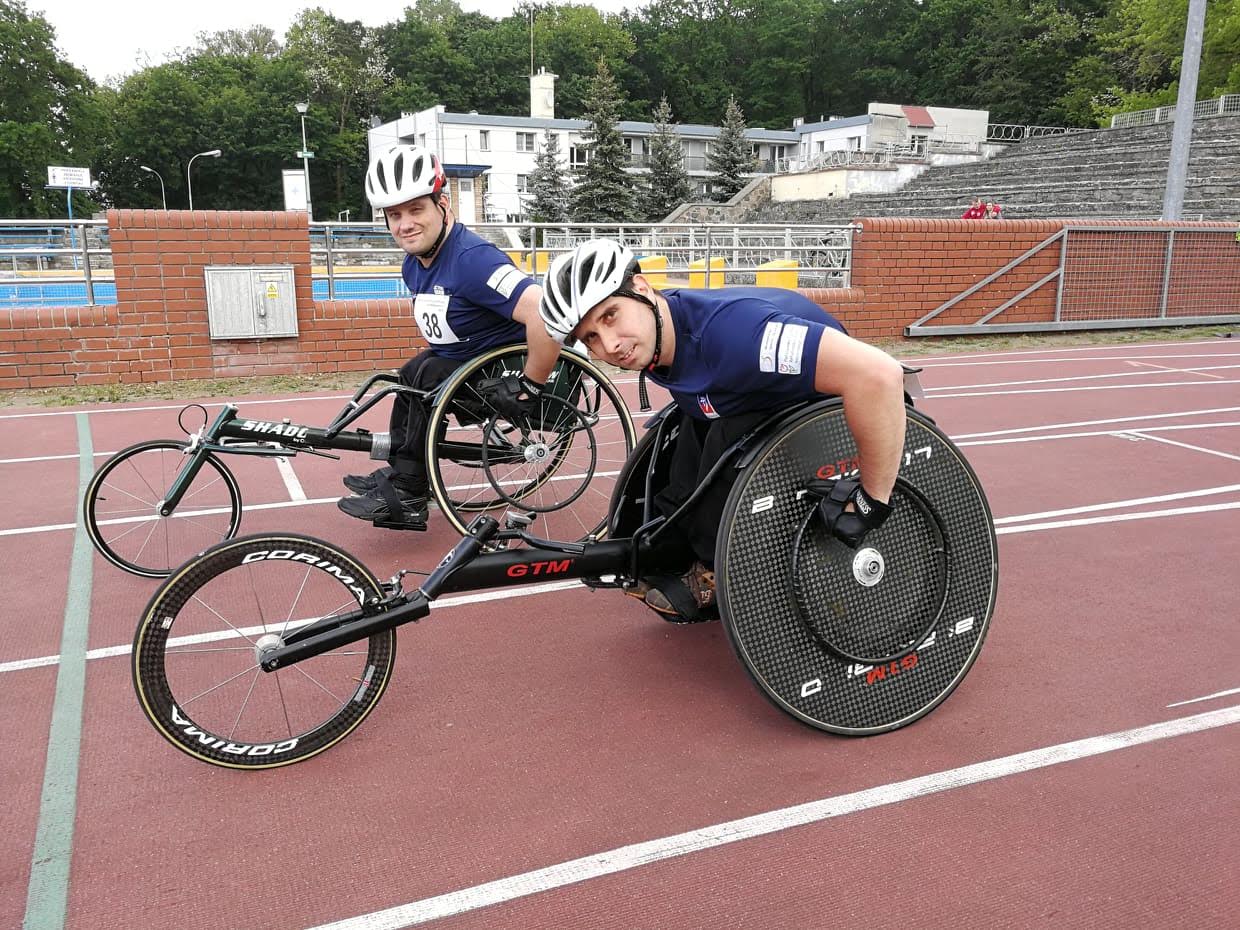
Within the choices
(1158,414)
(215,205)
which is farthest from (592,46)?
(1158,414)

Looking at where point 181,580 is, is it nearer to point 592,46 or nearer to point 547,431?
point 547,431

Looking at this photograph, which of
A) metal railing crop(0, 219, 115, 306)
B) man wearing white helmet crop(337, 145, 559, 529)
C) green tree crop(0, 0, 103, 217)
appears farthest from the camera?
green tree crop(0, 0, 103, 217)

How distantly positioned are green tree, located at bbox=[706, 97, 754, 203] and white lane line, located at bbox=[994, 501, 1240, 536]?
44387mm

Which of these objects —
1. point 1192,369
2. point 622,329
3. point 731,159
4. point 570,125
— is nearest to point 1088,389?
point 1192,369

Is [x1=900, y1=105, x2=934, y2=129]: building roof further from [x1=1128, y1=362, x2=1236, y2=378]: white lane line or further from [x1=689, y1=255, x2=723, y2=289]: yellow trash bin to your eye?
[x1=1128, y1=362, x2=1236, y2=378]: white lane line

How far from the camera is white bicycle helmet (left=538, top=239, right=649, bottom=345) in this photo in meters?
2.89

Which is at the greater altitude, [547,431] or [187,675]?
[547,431]

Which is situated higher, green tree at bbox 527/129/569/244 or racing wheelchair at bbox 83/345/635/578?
green tree at bbox 527/129/569/244

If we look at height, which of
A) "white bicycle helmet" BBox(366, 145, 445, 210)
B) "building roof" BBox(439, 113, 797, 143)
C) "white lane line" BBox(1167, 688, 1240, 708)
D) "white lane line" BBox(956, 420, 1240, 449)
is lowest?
"white lane line" BBox(1167, 688, 1240, 708)

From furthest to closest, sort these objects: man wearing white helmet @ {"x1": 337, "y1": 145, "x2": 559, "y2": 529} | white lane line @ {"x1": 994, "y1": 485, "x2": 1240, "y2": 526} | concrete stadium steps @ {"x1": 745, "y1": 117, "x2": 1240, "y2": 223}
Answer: concrete stadium steps @ {"x1": 745, "y1": 117, "x2": 1240, "y2": 223}
white lane line @ {"x1": 994, "y1": 485, "x2": 1240, "y2": 526}
man wearing white helmet @ {"x1": 337, "y1": 145, "x2": 559, "y2": 529}

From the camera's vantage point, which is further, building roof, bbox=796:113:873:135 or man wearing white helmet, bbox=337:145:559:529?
building roof, bbox=796:113:873:135

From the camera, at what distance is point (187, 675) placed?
3180 mm

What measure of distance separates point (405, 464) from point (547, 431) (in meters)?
0.72

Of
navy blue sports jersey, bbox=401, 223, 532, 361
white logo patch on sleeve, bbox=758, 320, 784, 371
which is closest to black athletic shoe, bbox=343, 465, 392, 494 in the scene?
navy blue sports jersey, bbox=401, 223, 532, 361
